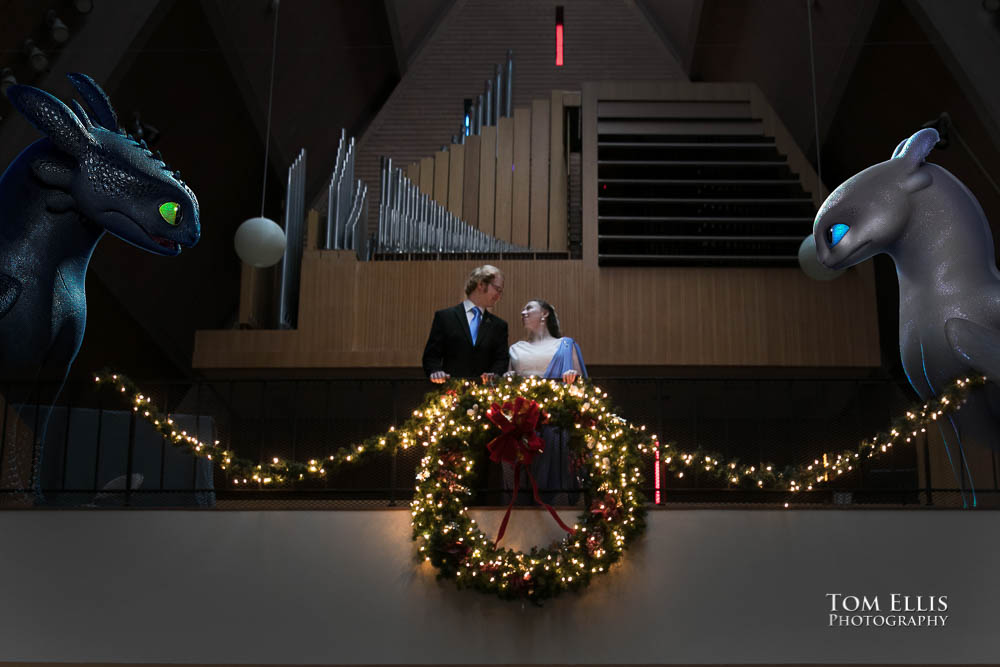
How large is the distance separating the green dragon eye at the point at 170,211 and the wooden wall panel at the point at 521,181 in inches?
173

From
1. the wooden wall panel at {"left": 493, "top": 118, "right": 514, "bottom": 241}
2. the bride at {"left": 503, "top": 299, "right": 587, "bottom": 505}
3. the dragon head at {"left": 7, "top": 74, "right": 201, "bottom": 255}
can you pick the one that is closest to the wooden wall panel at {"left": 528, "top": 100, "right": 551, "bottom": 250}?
the wooden wall panel at {"left": 493, "top": 118, "right": 514, "bottom": 241}

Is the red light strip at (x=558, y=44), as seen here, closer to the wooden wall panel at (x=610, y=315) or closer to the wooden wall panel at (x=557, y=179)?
the wooden wall panel at (x=557, y=179)

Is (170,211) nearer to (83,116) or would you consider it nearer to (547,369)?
(83,116)

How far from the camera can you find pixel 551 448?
631 centimetres

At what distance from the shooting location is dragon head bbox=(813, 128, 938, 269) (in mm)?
6500

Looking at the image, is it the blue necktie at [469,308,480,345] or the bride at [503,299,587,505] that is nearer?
the bride at [503,299,587,505]

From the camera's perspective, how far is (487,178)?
10656 mm

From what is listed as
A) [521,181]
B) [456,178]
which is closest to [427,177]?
[456,178]

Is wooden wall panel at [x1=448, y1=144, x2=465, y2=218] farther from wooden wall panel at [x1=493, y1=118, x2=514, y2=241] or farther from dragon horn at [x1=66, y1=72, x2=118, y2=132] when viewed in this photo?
dragon horn at [x1=66, y1=72, x2=118, y2=132]

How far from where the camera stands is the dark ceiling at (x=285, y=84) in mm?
8711

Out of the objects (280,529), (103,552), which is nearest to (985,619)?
(280,529)

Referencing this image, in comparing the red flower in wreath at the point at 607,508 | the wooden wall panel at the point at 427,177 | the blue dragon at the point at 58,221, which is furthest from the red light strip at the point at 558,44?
the red flower in wreath at the point at 607,508

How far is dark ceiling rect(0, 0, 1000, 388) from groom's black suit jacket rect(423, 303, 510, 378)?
140 inches

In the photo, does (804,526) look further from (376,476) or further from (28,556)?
(376,476)
